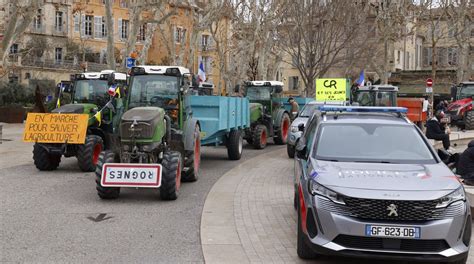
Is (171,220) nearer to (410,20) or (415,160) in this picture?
(415,160)

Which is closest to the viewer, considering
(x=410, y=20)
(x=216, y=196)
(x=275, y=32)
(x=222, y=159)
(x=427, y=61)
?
(x=216, y=196)

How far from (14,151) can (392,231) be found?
1505 cm

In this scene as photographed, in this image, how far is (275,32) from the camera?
31734 millimetres

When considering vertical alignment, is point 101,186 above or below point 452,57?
below

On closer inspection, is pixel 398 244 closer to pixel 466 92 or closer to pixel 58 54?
pixel 466 92

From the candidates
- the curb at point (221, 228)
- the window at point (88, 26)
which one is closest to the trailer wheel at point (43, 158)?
the curb at point (221, 228)

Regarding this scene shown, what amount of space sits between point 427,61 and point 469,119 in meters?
47.0

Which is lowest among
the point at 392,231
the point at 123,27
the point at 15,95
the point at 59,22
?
the point at 392,231

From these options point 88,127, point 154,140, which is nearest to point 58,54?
point 88,127

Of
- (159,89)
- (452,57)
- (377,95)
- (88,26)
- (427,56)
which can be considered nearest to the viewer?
(159,89)

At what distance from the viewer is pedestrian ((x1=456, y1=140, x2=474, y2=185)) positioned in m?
9.16

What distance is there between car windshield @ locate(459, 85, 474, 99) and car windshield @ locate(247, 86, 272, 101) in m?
11.2

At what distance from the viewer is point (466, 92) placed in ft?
85.0

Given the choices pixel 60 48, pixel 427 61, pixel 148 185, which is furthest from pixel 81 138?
pixel 427 61
